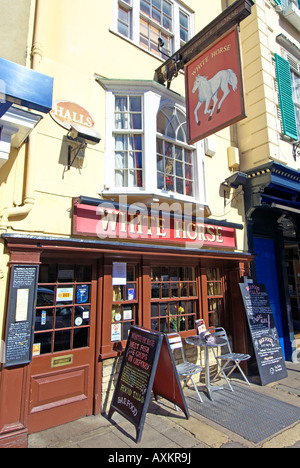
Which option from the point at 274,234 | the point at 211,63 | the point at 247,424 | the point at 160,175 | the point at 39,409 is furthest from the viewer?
the point at 274,234

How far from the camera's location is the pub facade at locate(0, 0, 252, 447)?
13.0ft

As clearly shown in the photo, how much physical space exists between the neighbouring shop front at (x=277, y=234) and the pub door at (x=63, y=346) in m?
4.46

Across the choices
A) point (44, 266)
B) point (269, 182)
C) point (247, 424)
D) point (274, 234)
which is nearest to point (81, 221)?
point (44, 266)

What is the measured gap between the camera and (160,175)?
584cm

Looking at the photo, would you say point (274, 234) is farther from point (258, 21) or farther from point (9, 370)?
point (9, 370)

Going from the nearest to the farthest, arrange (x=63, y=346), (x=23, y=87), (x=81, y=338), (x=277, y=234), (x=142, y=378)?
(x=23, y=87) → (x=142, y=378) → (x=63, y=346) → (x=81, y=338) → (x=277, y=234)

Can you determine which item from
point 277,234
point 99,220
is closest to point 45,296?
point 99,220

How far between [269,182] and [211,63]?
9.88 feet

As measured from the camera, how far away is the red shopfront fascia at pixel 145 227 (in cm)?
453

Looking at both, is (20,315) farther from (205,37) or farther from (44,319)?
(205,37)

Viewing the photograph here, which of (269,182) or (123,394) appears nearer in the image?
(123,394)

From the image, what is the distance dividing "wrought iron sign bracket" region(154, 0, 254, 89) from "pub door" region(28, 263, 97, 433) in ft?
13.9

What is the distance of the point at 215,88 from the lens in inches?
185

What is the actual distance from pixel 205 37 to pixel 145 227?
3594mm
